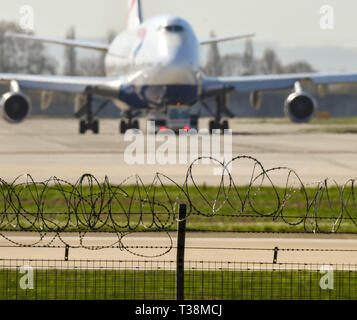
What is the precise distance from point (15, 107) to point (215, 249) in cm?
3981

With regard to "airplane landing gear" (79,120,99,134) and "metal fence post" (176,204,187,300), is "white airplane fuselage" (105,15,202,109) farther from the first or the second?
"metal fence post" (176,204,187,300)

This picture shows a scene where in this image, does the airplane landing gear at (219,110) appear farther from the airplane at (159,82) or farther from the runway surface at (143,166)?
the runway surface at (143,166)

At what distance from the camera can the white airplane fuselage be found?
56.3m

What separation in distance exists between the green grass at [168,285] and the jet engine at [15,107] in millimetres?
41644

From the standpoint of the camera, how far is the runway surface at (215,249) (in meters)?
17.5

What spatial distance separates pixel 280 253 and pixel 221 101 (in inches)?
1765

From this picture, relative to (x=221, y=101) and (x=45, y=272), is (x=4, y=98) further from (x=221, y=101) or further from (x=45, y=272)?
(x=45, y=272)

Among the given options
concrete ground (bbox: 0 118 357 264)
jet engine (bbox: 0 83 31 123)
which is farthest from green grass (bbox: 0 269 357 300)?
jet engine (bbox: 0 83 31 123)

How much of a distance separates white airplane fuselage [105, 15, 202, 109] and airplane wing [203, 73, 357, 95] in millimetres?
2857

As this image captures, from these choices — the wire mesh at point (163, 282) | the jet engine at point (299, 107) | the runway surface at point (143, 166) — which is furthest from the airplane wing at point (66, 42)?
the wire mesh at point (163, 282)

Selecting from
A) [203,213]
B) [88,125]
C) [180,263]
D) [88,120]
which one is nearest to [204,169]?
[203,213]

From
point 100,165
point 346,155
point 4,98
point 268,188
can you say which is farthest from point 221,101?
point 268,188

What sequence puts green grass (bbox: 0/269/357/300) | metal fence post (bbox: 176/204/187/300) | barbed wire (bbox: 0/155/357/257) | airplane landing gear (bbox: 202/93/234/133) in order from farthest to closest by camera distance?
airplane landing gear (bbox: 202/93/234/133)
barbed wire (bbox: 0/155/357/257)
green grass (bbox: 0/269/357/300)
metal fence post (bbox: 176/204/187/300)
